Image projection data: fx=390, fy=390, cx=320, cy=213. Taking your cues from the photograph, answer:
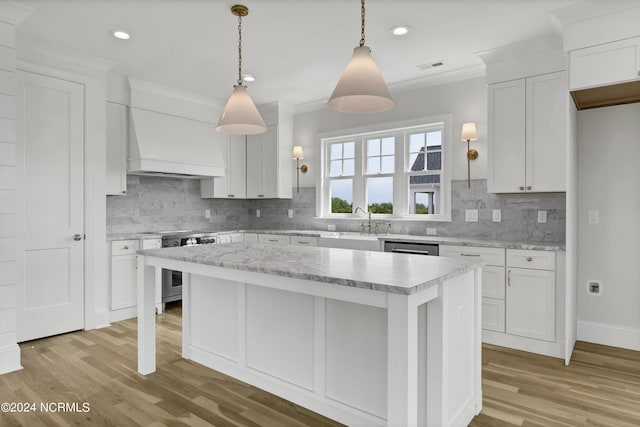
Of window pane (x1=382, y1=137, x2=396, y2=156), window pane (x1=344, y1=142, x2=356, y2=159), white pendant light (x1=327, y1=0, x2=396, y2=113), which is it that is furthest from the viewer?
window pane (x1=344, y1=142, x2=356, y2=159)

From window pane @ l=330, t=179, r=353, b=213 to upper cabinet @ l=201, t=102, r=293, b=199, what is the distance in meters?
0.66

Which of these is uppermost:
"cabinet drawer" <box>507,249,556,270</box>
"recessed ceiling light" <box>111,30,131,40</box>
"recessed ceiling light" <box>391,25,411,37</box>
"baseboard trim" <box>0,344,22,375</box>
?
"recessed ceiling light" <box>391,25,411,37</box>

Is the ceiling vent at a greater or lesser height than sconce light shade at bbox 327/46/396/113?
greater

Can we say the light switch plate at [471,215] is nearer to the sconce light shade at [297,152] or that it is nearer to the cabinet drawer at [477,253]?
the cabinet drawer at [477,253]

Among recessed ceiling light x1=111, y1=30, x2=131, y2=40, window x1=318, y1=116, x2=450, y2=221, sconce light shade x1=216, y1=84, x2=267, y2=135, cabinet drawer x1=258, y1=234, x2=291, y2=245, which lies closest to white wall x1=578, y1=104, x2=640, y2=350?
window x1=318, y1=116, x2=450, y2=221

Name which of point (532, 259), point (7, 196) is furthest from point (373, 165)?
point (7, 196)

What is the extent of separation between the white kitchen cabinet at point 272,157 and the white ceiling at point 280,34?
1.13m

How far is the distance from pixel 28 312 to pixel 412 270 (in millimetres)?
3457

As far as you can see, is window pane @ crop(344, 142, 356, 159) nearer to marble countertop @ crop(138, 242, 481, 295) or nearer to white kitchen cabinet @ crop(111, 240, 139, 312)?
marble countertop @ crop(138, 242, 481, 295)

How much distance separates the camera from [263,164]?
18.3 feet

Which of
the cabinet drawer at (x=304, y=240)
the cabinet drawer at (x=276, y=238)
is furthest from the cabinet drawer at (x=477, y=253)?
the cabinet drawer at (x=276, y=238)

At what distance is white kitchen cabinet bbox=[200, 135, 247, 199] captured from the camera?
5402 mm

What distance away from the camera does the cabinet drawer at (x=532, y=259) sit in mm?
3160

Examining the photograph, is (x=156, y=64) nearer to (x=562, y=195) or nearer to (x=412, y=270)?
(x=412, y=270)
